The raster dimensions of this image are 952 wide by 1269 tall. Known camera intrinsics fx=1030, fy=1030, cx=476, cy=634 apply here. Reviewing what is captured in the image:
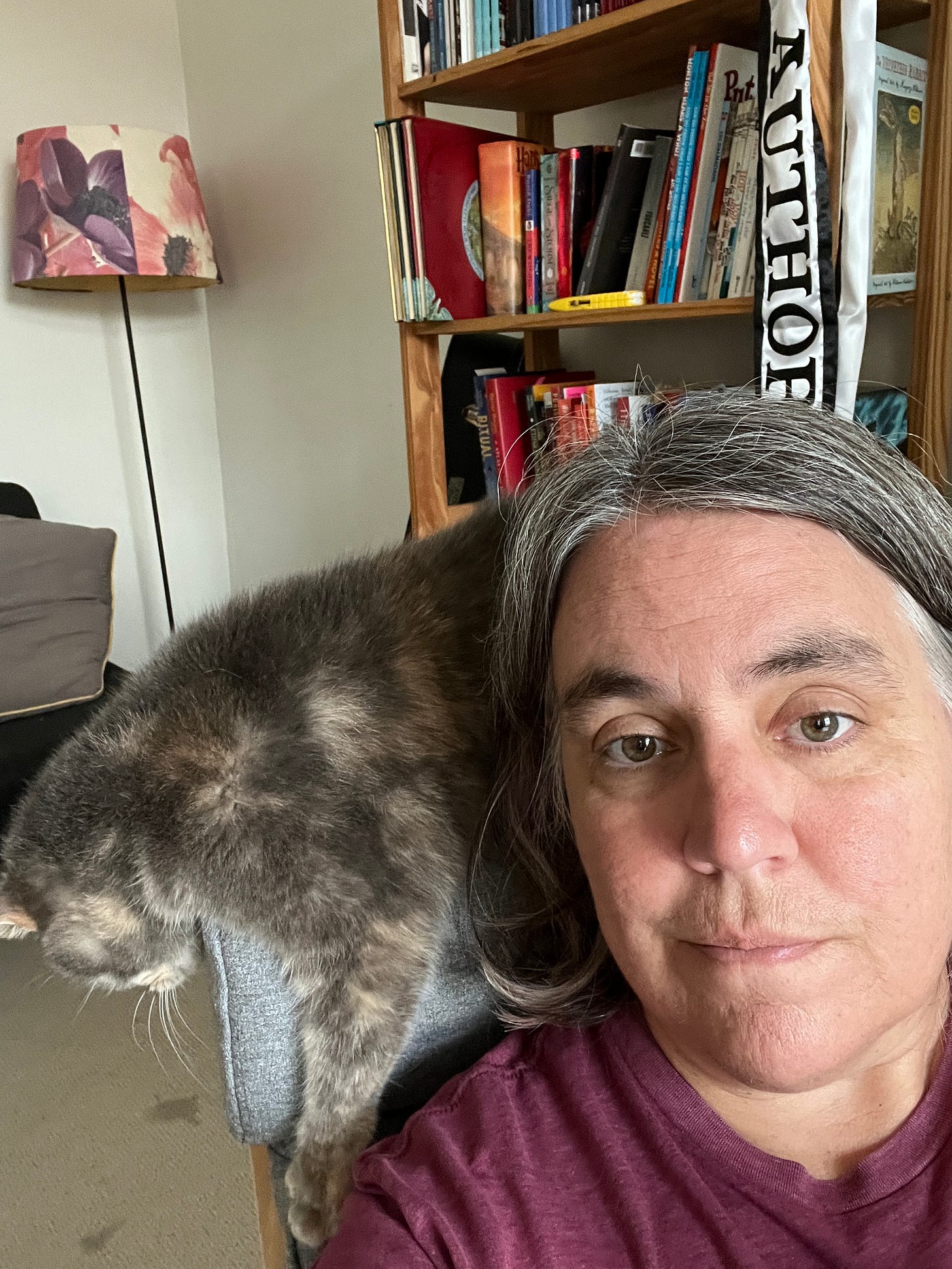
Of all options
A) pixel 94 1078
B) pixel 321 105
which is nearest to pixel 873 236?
pixel 321 105

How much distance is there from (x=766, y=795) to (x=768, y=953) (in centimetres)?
11

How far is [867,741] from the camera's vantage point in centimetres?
73

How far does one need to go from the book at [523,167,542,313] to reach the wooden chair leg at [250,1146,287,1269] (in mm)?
1541

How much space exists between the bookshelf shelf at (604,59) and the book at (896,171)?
133 mm

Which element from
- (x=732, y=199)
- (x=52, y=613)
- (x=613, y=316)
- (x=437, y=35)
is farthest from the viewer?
(x=52, y=613)

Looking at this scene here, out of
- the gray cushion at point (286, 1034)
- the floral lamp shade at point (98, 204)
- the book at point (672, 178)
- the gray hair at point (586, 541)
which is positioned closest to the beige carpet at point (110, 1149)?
the gray cushion at point (286, 1034)

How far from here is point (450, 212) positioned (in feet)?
6.38

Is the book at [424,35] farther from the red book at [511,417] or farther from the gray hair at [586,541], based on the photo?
the gray hair at [586,541]

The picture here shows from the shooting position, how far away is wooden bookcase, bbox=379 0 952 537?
1.49m

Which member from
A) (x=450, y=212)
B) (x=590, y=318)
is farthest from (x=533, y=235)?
(x=590, y=318)

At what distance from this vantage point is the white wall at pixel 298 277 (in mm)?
2727

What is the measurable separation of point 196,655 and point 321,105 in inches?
93.9

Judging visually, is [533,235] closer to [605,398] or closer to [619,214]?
[619,214]

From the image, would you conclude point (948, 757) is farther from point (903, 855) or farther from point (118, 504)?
point (118, 504)
